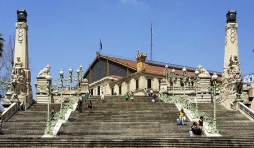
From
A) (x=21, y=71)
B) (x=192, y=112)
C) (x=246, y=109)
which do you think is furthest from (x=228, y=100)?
(x=21, y=71)

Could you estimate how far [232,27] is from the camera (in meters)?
42.9

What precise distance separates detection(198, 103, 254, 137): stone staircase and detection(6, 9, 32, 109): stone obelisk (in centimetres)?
1471

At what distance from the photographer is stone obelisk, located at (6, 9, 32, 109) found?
39.3m

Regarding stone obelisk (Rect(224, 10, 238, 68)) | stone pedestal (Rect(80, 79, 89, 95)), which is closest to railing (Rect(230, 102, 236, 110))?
stone obelisk (Rect(224, 10, 238, 68))

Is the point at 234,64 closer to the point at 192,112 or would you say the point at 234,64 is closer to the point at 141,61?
the point at 192,112

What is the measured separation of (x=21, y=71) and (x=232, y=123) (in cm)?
1832

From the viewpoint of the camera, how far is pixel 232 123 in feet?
106

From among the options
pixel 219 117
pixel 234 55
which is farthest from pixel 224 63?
pixel 219 117

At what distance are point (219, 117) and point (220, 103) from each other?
23.1 ft

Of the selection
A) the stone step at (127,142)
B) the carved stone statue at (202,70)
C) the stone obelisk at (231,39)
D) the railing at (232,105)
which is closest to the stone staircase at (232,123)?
the railing at (232,105)

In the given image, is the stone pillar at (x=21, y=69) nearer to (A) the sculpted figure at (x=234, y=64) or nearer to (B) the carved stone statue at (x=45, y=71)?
(B) the carved stone statue at (x=45, y=71)

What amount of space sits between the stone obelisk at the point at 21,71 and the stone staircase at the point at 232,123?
14.7 metres

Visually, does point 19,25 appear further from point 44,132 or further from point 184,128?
point 184,128

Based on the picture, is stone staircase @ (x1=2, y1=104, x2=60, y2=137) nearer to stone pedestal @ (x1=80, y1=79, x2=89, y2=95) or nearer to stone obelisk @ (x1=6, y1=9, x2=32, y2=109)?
stone obelisk @ (x1=6, y1=9, x2=32, y2=109)
